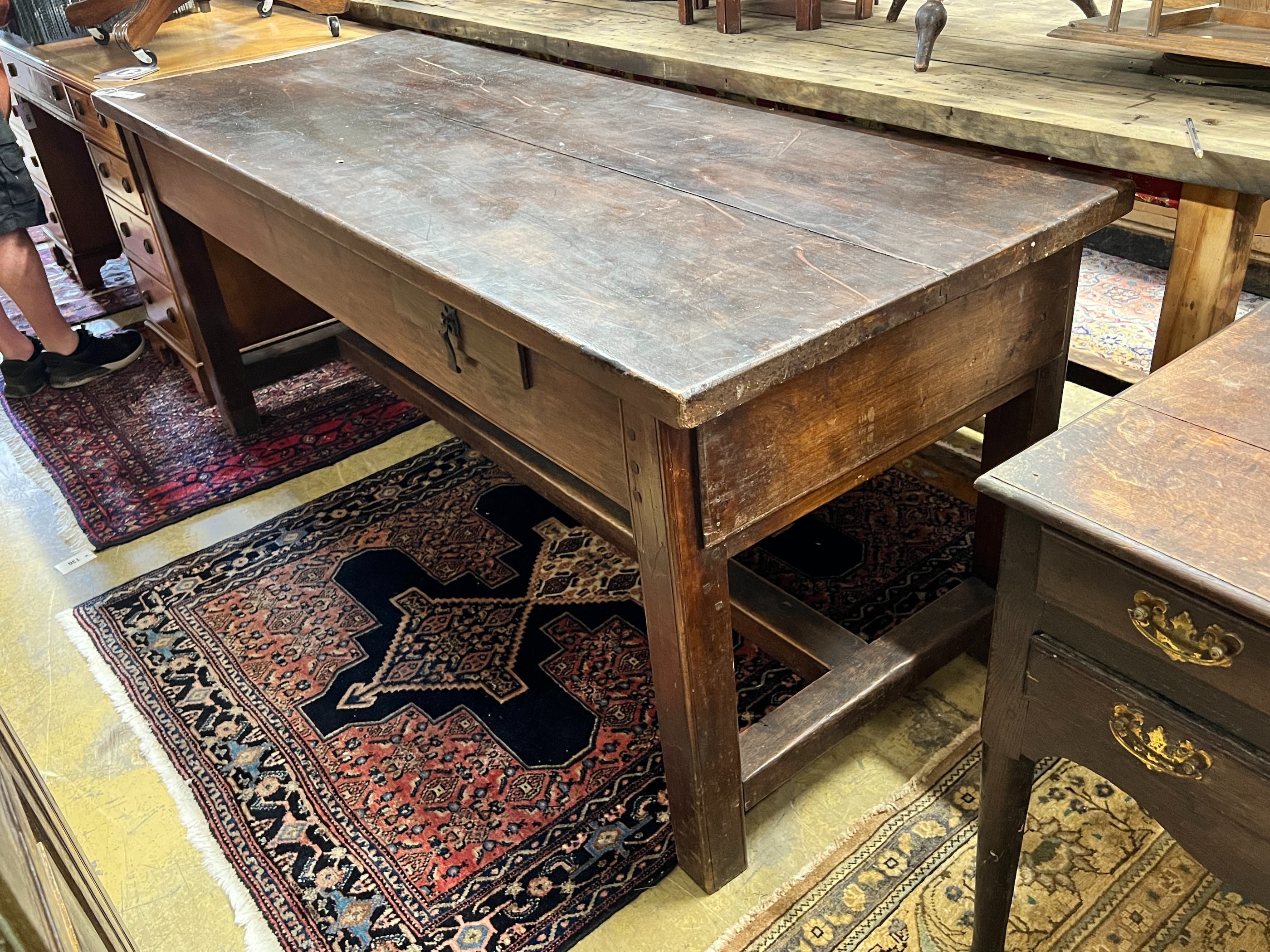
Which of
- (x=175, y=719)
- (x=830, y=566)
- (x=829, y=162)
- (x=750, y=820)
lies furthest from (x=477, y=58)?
(x=750, y=820)

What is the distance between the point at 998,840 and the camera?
116cm

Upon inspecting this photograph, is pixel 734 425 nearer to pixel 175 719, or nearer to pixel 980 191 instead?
pixel 980 191

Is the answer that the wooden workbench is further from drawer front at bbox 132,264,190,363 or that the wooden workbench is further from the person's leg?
the person's leg

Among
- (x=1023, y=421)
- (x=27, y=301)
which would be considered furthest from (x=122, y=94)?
(x=1023, y=421)

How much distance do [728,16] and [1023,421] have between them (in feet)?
3.36

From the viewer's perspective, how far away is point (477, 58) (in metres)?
2.26

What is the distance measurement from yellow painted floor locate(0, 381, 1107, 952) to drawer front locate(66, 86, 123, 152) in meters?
0.95

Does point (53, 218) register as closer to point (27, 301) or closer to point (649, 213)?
point (27, 301)

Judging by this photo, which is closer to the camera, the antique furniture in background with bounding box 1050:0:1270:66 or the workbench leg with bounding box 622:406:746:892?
the workbench leg with bounding box 622:406:746:892

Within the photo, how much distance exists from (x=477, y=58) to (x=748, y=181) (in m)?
1.11

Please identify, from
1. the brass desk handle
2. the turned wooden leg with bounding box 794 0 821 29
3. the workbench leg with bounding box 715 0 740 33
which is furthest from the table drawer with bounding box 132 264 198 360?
the brass desk handle

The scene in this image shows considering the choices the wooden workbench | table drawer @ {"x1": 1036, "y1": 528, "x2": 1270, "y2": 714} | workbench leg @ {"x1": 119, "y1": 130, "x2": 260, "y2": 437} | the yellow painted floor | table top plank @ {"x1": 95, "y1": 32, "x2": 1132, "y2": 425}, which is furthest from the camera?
workbench leg @ {"x1": 119, "y1": 130, "x2": 260, "y2": 437}

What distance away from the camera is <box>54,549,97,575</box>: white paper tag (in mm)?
2215

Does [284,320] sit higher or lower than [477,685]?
higher
